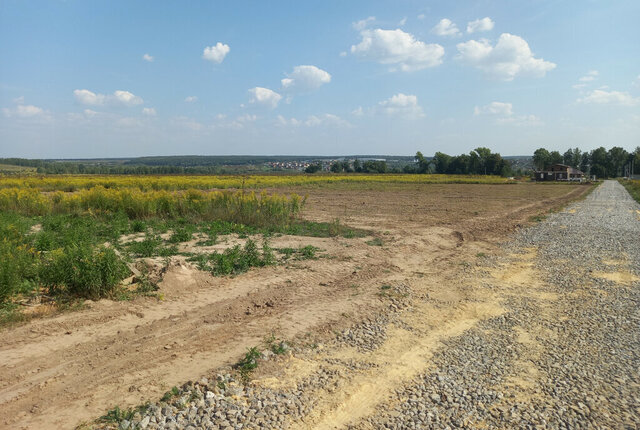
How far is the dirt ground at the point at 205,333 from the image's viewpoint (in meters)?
4.04

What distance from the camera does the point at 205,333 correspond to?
18.6ft

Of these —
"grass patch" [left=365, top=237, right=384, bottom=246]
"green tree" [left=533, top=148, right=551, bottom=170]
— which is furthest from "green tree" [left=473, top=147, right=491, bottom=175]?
"grass patch" [left=365, top=237, right=384, bottom=246]

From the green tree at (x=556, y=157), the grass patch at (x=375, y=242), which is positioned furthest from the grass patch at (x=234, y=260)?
the green tree at (x=556, y=157)

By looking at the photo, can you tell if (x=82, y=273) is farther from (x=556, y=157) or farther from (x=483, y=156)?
(x=556, y=157)

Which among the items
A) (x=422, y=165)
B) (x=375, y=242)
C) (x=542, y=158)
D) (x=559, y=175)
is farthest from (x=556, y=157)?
(x=375, y=242)

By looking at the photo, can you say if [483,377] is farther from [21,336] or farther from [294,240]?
[294,240]

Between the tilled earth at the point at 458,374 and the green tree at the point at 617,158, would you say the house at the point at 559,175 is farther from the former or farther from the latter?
the tilled earth at the point at 458,374

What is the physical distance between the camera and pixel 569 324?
20.3 feet

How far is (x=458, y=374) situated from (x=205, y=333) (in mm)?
3564

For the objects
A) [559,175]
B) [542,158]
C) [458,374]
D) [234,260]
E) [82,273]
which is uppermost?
[542,158]

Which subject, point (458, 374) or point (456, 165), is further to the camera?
point (456, 165)

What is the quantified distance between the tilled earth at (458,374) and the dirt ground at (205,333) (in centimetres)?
6

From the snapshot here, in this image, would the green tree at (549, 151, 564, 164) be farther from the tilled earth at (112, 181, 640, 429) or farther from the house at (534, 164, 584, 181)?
the tilled earth at (112, 181, 640, 429)

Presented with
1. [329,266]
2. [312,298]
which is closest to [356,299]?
[312,298]
